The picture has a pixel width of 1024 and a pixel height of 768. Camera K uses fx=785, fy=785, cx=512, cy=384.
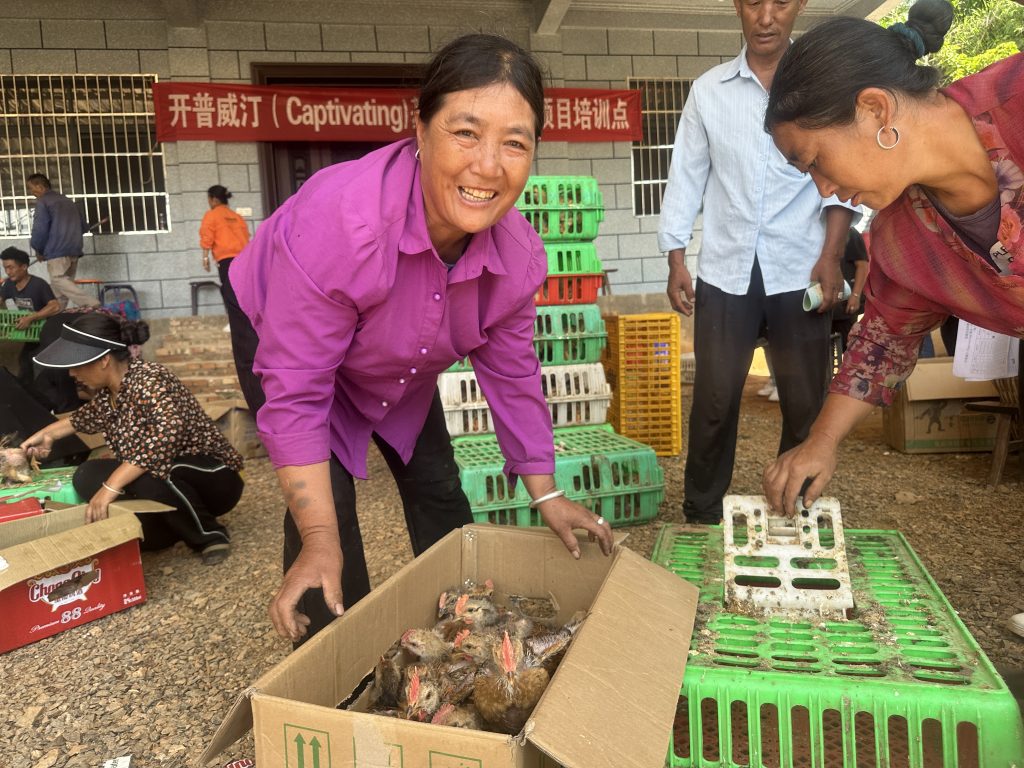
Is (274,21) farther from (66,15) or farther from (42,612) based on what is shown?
(42,612)

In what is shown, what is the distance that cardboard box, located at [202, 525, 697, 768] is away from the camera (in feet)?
3.64

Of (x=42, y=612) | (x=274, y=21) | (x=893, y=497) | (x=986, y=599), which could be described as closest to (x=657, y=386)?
(x=893, y=497)

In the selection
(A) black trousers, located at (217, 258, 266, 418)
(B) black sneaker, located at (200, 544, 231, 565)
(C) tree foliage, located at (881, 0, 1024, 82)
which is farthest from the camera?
(C) tree foliage, located at (881, 0, 1024, 82)

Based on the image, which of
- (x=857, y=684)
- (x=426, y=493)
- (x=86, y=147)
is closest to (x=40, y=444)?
(x=426, y=493)

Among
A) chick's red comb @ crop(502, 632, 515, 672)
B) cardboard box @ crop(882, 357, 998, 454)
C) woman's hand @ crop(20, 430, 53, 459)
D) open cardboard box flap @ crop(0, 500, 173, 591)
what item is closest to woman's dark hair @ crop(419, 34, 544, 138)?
chick's red comb @ crop(502, 632, 515, 672)

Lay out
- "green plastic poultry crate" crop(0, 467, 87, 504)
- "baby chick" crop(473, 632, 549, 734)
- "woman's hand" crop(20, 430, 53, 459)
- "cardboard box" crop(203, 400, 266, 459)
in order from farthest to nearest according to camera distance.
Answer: "cardboard box" crop(203, 400, 266, 459)
"woman's hand" crop(20, 430, 53, 459)
"green plastic poultry crate" crop(0, 467, 87, 504)
"baby chick" crop(473, 632, 549, 734)

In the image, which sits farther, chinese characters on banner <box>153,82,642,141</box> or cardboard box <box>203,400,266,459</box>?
chinese characters on banner <box>153,82,642,141</box>

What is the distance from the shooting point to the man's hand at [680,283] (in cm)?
321

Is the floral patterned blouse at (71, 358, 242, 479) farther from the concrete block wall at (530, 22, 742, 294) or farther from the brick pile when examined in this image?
the concrete block wall at (530, 22, 742, 294)

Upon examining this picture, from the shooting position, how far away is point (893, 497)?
12.9 ft

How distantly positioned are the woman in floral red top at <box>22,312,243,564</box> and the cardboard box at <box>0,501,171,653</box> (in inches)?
5.7

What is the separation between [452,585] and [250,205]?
24.5ft

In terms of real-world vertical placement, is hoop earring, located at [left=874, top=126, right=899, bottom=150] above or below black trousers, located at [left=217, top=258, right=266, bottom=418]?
above

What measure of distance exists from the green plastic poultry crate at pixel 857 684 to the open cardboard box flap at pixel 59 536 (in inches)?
81.2
